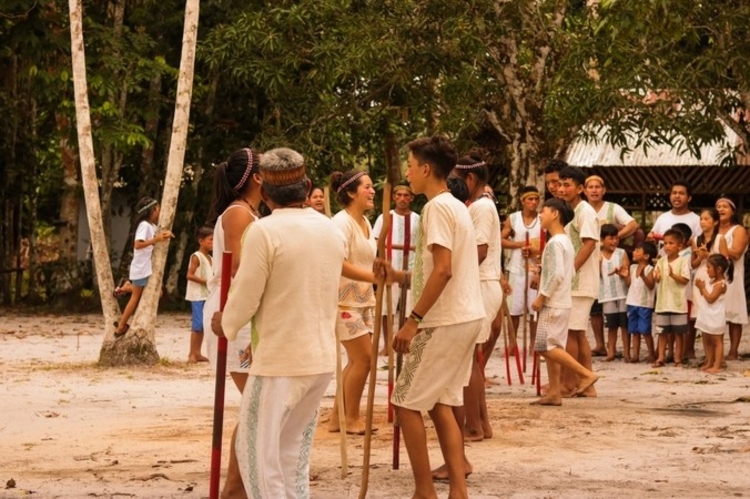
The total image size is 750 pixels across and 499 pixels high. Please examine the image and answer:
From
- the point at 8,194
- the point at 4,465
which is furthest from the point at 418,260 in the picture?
the point at 8,194

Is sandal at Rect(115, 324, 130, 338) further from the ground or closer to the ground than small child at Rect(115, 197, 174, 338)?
closer to the ground

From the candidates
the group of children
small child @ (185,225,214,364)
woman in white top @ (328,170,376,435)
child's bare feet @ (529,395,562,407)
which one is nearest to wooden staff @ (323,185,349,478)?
woman in white top @ (328,170,376,435)

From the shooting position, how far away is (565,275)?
37.9ft

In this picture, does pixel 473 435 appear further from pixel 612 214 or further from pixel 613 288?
pixel 613 288

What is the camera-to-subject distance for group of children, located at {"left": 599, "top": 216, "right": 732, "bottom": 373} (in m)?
14.7

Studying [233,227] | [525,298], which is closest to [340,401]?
[233,227]

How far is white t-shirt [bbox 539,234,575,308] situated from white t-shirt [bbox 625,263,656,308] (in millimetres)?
4238

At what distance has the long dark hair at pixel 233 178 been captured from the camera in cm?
737

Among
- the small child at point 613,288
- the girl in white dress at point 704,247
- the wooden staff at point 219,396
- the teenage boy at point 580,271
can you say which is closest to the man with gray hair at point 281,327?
the wooden staff at point 219,396

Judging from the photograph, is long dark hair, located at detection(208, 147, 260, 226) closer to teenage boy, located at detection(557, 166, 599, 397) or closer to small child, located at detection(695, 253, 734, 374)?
teenage boy, located at detection(557, 166, 599, 397)

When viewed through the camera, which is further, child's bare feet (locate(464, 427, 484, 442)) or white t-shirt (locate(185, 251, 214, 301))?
white t-shirt (locate(185, 251, 214, 301))

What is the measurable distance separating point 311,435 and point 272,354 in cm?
51

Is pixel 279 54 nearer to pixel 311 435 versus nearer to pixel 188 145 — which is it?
pixel 188 145

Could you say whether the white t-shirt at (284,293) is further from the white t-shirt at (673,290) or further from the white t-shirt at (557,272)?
the white t-shirt at (673,290)
